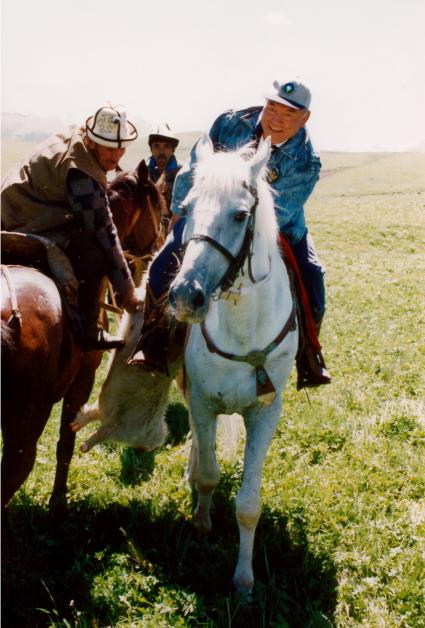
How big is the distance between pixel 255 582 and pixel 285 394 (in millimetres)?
3339

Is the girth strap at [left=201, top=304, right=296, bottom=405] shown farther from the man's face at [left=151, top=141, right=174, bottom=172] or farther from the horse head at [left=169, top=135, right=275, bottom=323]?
the man's face at [left=151, top=141, right=174, bottom=172]

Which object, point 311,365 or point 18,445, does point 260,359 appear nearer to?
point 311,365

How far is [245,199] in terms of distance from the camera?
3.28 metres

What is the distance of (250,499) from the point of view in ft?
13.8

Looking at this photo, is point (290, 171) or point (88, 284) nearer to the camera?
point (290, 171)

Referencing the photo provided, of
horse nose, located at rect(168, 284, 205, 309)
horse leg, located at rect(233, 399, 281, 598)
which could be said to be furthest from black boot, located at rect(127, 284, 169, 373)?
horse nose, located at rect(168, 284, 205, 309)

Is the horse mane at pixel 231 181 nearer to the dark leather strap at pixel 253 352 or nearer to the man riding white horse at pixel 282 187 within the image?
the man riding white horse at pixel 282 187

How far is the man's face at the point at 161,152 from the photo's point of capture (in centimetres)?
970

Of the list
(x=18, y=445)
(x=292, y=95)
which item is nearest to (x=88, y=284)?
(x=18, y=445)

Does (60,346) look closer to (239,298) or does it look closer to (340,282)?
(239,298)

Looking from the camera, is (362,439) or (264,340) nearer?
(264,340)

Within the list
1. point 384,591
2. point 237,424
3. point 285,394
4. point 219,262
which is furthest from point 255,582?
point 285,394

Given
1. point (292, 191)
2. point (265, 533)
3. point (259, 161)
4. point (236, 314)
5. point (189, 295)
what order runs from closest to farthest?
point (189, 295), point (259, 161), point (236, 314), point (292, 191), point (265, 533)

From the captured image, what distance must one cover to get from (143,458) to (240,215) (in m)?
3.41
